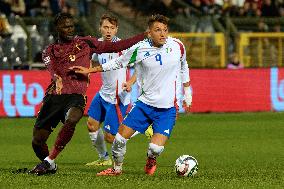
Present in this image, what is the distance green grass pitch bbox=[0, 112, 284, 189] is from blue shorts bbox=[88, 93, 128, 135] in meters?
0.62

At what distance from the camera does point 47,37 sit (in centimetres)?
2694

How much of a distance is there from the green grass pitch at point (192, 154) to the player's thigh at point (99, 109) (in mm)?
743

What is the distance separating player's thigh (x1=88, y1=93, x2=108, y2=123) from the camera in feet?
50.5

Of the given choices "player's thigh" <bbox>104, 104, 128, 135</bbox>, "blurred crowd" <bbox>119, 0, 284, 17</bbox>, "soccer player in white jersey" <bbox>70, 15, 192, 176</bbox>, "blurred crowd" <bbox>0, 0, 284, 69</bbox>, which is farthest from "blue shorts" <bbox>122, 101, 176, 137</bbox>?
"blurred crowd" <bbox>119, 0, 284, 17</bbox>

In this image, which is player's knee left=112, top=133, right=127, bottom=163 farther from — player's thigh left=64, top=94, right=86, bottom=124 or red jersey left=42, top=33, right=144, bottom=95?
red jersey left=42, top=33, right=144, bottom=95

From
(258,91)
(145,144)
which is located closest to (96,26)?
(258,91)

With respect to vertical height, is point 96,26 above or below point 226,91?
above

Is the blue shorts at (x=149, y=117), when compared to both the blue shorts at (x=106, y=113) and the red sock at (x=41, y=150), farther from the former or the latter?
the blue shorts at (x=106, y=113)

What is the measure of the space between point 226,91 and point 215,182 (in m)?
14.4

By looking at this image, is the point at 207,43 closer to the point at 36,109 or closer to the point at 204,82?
the point at 204,82

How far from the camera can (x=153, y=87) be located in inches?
503

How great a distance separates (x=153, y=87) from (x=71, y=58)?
1197 millimetres

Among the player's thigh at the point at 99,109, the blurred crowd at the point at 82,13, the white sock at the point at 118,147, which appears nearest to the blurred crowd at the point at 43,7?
the blurred crowd at the point at 82,13

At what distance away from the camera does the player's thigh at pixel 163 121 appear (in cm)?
1278
